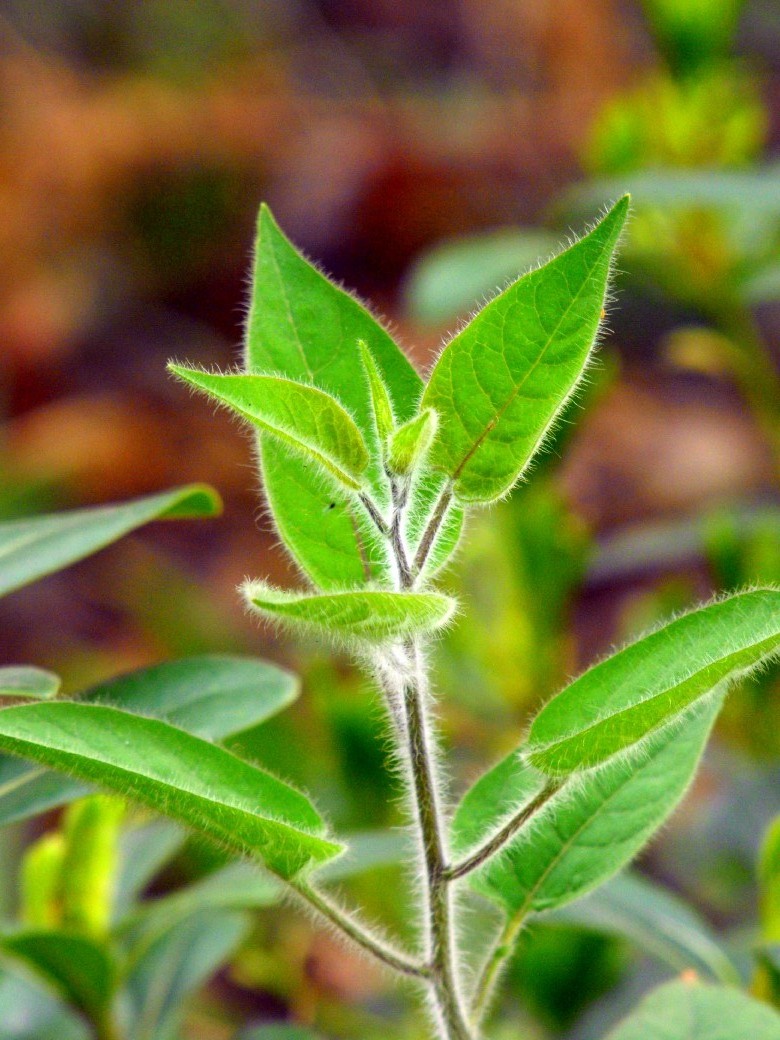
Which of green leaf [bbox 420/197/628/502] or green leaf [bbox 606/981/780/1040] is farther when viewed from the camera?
green leaf [bbox 606/981/780/1040]

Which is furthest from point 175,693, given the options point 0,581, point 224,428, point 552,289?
point 224,428

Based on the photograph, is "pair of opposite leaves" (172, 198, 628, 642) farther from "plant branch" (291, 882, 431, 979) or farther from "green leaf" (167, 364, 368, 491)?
"plant branch" (291, 882, 431, 979)

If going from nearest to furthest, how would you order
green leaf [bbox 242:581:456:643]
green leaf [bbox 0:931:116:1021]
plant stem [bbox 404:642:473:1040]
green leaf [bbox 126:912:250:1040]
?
1. green leaf [bbox 242:581:456:643]
2. plant stem [bbox 404:642:473:1040]
3. green leaf [bbox 0:931:116:1021]
4. green leaf [bbox 126:912:250:1040]

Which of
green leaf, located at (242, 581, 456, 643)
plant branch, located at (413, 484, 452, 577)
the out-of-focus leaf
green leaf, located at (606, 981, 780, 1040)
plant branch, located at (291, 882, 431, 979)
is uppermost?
the out-of-focus leaf

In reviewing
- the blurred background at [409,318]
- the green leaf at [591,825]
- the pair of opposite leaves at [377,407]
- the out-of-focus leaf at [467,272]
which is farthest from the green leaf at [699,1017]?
the out-of-focus leaf at [467,272]

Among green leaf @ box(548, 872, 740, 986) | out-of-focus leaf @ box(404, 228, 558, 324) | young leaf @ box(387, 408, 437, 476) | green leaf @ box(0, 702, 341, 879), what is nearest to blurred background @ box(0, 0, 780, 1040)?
out-of-focus leaf @ box(404, 228, 558, 324)

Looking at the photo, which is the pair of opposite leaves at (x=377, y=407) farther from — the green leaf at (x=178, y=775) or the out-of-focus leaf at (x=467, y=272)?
the out-of-focus leaf at (x=467, y=272)

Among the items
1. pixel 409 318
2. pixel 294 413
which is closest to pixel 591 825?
pixel 294 413
